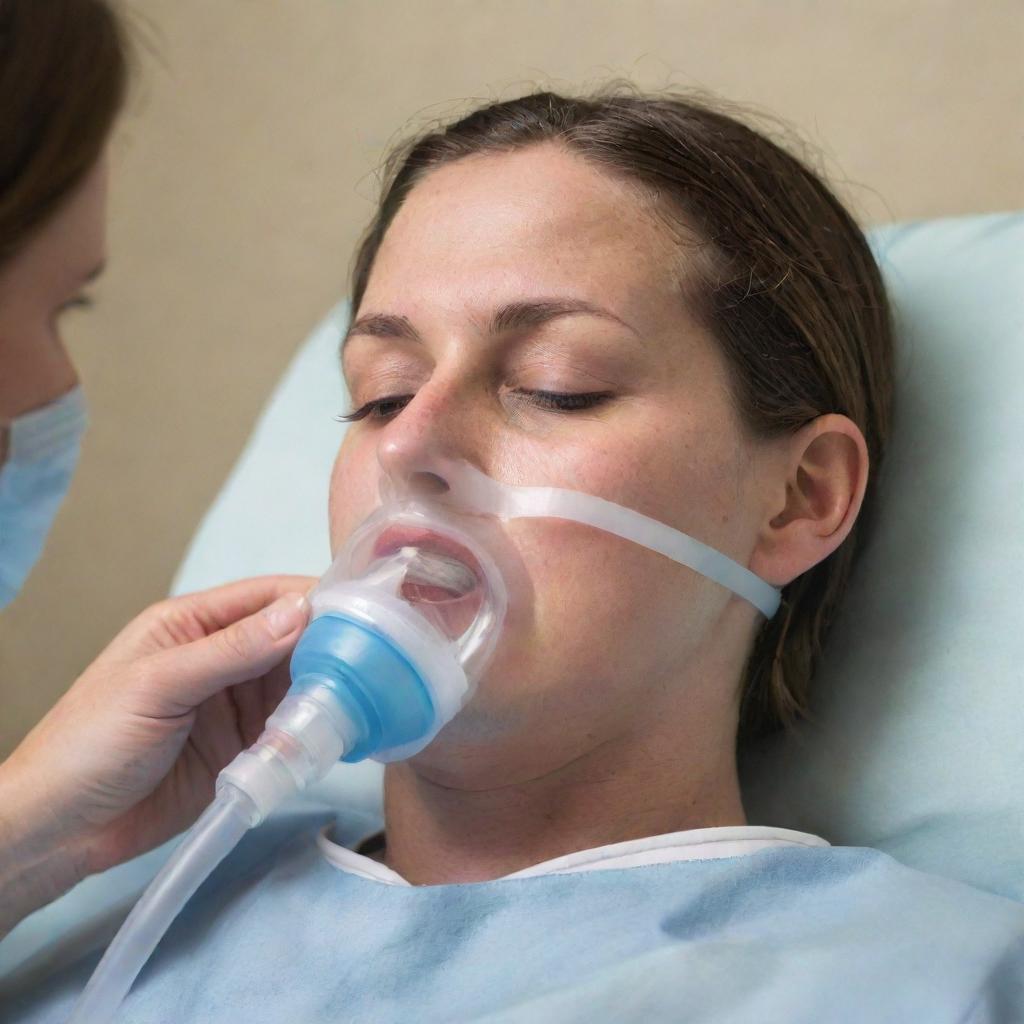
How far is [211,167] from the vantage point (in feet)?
7.82

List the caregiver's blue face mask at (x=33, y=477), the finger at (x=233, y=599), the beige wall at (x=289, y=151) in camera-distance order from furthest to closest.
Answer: the beige wall at (x=289, y=151) < the caregiver's blue face mask at (x=33, y=477) < the finger at (x=233, y=599)

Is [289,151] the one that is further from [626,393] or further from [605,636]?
[605,636]

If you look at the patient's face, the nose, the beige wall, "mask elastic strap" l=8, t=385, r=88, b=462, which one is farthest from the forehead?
the beige wall

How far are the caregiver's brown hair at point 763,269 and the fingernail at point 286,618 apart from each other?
446 mm

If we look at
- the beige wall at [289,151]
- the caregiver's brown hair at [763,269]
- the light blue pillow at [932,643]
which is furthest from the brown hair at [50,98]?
the beige wall at [289,151]

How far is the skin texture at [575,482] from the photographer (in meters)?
1.07

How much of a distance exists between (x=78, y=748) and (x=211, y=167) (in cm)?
148

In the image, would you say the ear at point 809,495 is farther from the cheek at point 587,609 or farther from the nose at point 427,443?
the nose at point 427,443

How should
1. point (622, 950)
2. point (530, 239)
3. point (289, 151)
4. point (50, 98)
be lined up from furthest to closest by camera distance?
point (289, 151) → point (530, 239) → point (622, 950) → point (50, 98)

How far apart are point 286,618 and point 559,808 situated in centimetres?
31

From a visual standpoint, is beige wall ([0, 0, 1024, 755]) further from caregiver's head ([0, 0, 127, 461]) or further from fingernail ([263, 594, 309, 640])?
fingernail ([263, 594, 309, 640])

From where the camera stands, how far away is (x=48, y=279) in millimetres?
1043

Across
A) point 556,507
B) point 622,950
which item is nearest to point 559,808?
point 622,950

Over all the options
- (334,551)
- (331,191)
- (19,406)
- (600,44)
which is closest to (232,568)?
(19,406)
